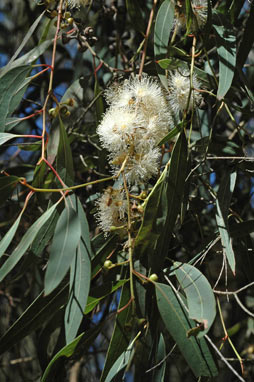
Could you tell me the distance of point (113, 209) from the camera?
1189 millimetres

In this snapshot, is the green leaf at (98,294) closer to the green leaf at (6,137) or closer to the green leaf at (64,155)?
the green leaf at (64,155)

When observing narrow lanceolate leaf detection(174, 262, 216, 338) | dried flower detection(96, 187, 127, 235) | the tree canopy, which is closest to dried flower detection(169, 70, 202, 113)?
the tree canopy

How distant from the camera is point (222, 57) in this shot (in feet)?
4.06

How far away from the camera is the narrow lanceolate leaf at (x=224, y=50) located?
1176 millimetres

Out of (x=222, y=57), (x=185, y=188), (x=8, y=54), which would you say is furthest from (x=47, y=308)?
(x=8, y=54)

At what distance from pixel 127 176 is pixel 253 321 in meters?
0.71

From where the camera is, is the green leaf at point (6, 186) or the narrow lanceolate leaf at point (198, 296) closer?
the narrow lanceolate leaf at point (198, 296)

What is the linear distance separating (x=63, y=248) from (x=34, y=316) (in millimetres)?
229

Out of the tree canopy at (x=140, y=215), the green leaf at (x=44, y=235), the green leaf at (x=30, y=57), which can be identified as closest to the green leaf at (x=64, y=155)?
the tree canopy at (x=140, y=215)

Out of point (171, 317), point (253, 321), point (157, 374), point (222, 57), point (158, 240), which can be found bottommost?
point (253, 321)

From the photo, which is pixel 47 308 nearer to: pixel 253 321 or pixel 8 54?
pixel 253 321

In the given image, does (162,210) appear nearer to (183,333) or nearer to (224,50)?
(183,333)

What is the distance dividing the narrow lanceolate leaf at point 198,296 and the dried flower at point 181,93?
0.37m

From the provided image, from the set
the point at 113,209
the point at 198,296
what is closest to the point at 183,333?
the point at 198,296
